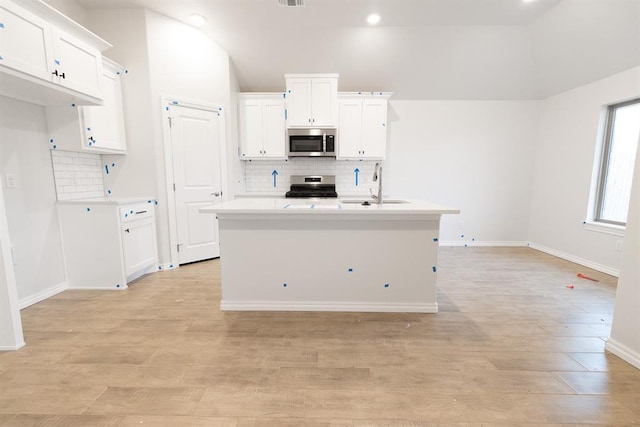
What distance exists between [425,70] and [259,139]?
2.85m

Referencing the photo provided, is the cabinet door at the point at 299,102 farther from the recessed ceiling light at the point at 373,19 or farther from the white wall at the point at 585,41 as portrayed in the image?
the white wall at the point at 585,41

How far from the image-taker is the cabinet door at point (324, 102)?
14.2ft

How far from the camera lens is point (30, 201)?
8.80ft

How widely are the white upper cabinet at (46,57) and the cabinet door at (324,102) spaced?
261 centimetres

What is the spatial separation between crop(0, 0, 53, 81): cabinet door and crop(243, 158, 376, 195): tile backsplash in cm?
286

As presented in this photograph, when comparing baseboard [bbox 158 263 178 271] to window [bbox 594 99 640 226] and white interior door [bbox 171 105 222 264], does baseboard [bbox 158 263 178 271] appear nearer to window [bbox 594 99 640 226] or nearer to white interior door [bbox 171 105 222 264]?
white interior door [bbox 171 105 222 264]

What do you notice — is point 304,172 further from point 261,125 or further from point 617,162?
point 617,162

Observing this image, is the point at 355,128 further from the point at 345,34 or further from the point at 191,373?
the point at 191,373

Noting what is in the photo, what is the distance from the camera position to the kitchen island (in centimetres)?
244

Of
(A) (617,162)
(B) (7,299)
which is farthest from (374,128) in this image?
(B) (7,299)

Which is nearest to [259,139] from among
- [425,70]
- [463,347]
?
[425,70]

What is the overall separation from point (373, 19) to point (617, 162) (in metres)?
3.74

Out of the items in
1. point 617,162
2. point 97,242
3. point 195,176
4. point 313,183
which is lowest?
point 97,242

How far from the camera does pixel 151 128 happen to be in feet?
11.4
